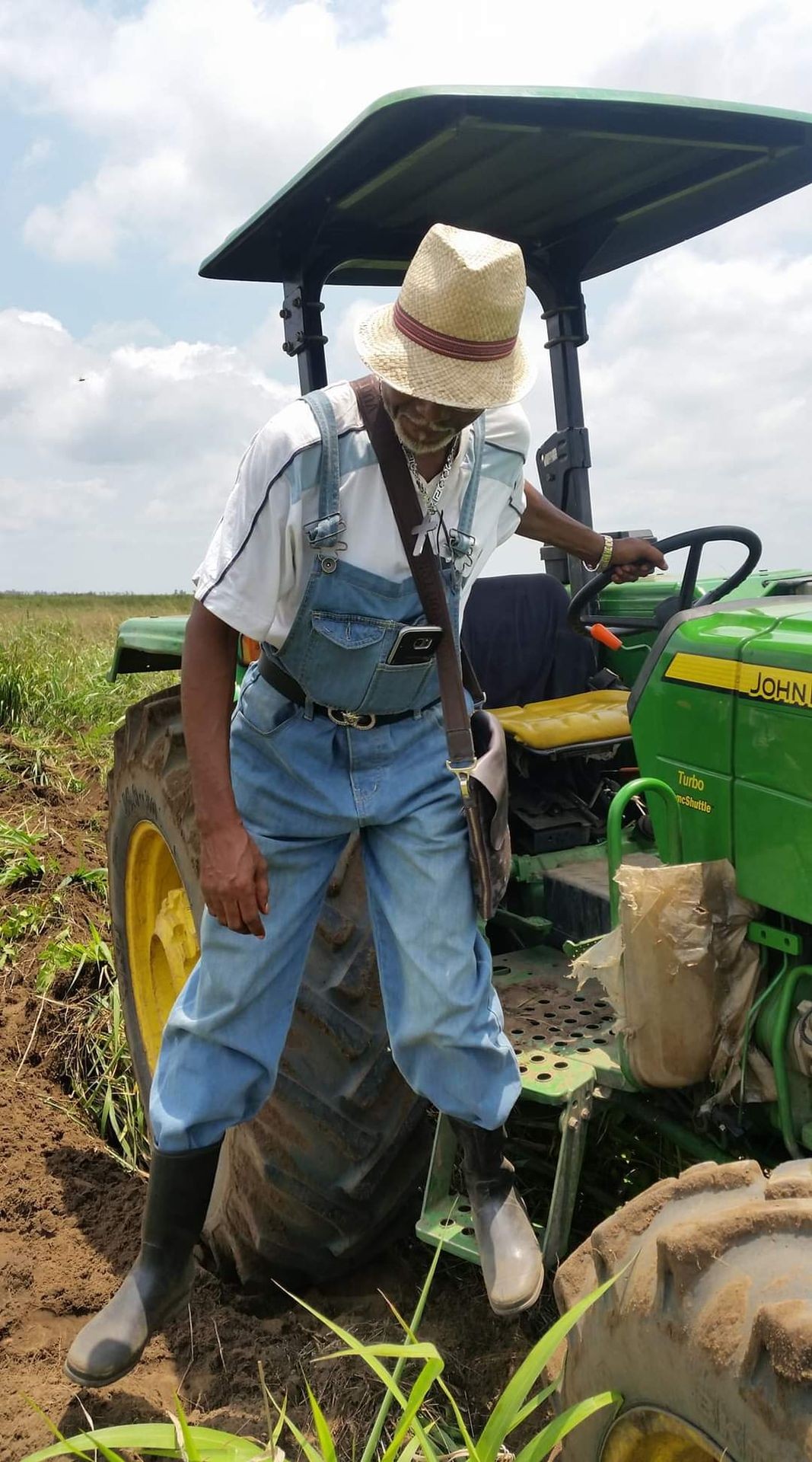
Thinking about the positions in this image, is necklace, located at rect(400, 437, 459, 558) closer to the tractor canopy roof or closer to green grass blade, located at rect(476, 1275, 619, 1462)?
the tractor canopy roof

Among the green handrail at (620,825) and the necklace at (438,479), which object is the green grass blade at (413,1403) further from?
the necklace at (438,479)

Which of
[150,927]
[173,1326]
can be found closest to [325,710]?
[173,1326]

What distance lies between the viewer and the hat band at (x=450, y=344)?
2.00 metres

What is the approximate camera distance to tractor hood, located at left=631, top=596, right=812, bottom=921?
6.75ft

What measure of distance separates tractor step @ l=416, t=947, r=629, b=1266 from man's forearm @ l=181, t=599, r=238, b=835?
70cm

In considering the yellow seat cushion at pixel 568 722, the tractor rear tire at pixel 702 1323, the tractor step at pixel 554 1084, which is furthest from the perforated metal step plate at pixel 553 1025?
the yellow seat cushion at pixel 568 722

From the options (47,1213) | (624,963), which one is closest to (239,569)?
(624,963)

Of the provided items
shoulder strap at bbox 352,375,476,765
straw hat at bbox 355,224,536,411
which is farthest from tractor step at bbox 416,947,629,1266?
straw hat at bbox 355,224,536,411

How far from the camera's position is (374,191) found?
2.95 m

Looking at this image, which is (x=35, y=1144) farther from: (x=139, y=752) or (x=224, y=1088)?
(x=224, y=1088)

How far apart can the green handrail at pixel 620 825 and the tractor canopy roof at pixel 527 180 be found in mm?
1296

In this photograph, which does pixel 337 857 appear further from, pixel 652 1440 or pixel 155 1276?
pixel 652 1440

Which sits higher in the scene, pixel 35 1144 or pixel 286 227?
pixel 286 227

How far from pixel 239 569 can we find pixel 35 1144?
2.12m
